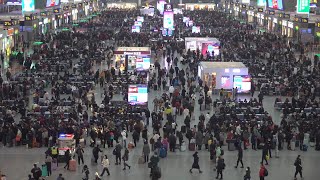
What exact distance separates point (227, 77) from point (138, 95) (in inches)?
287

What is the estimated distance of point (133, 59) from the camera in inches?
1713

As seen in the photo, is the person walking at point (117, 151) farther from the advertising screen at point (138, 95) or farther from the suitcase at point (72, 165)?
the advertising screen at point (138, 95)

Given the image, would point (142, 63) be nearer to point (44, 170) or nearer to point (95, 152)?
point (95, 152)

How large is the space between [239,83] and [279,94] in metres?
2.48

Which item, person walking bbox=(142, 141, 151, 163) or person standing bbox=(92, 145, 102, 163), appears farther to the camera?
person walking bbox=(142, 141, 151, 163)

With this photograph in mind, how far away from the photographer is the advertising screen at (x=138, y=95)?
3131cm

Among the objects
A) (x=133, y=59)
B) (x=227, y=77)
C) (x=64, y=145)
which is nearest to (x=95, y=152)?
(x=64, y=145)

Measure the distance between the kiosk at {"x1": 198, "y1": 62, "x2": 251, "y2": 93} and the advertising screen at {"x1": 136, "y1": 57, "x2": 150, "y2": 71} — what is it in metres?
6.80

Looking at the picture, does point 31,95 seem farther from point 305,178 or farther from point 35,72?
point 305,178

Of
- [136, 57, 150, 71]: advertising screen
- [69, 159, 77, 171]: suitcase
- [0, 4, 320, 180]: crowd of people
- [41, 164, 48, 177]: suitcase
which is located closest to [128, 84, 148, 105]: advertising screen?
[0, 4, 320, 180]: crowd of people

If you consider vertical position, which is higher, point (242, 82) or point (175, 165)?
point (242, 82)

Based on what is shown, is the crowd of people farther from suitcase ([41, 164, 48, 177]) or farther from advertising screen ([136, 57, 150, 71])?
advertising screen ([136, 57, 150, 71])

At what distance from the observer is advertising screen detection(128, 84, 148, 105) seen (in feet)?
103

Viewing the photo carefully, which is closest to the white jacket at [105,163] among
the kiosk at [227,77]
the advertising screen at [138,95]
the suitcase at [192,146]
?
the suitcase at [192,146]
